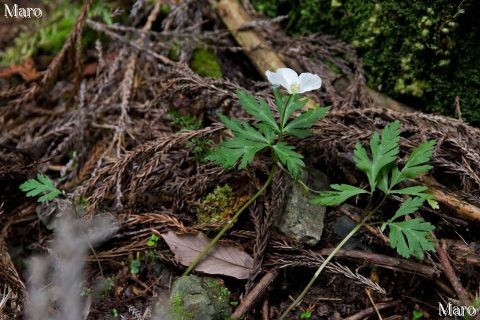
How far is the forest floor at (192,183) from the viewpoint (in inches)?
91.0

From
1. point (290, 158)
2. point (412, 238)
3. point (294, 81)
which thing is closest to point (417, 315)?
point (412, 238)

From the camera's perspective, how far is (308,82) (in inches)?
92.1

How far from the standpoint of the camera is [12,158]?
116 inches

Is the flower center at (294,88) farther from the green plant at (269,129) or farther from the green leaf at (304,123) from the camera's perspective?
the green leaf at (304,123)

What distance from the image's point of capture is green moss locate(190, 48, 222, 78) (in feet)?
11.3

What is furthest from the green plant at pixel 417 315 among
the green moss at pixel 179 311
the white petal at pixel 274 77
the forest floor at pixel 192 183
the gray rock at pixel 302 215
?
the white petal at pixel 274 77

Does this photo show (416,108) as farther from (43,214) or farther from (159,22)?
(43,214)

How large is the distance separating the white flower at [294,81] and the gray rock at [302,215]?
558mm

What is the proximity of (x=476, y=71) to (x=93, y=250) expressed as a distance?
8.71ft

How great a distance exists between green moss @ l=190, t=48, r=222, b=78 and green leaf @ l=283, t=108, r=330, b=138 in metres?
1.24

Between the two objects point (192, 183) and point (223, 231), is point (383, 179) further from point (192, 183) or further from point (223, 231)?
point (192, 183)

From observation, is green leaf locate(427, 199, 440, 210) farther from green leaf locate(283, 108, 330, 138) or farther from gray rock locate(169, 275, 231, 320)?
gray rock locate(169, 275, 231, 320)

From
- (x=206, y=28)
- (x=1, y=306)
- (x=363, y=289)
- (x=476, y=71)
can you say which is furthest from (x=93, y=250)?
(x=476, y=71)

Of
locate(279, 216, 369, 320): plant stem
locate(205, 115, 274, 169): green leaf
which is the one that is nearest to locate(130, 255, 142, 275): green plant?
locate(205, 115, 274, 169): green leaf
